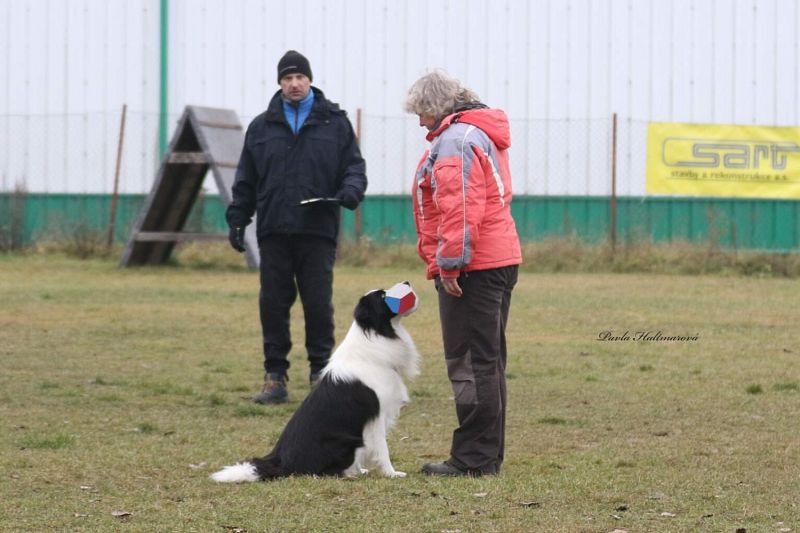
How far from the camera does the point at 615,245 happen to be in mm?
17203

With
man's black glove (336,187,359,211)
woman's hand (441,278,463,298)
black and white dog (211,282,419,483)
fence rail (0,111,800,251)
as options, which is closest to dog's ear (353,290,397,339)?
black and white dog (211,282,419,483)

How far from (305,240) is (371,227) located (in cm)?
1235

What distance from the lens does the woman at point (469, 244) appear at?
204 inches

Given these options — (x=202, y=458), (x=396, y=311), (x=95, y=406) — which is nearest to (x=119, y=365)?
(x=95, y=406)

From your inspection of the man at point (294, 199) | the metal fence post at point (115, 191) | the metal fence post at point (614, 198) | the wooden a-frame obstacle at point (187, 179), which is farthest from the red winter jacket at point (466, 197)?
the metal fence post at point (115, 191)

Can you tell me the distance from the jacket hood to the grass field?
55.9 inches

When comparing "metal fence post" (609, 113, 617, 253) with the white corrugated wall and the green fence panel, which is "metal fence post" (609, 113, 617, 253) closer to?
the green fence panel

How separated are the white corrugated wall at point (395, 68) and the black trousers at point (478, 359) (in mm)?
14521

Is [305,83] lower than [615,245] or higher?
higher

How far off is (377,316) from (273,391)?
2.24m

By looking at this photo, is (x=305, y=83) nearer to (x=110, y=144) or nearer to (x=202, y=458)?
(x=202, y=458)

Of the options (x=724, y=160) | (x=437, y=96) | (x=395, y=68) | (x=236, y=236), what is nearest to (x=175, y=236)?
(x=395, y=68)

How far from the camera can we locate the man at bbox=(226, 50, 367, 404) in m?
7.64

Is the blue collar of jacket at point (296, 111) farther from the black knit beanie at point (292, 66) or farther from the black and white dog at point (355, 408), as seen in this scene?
the black and white dog at point (355, 408)
